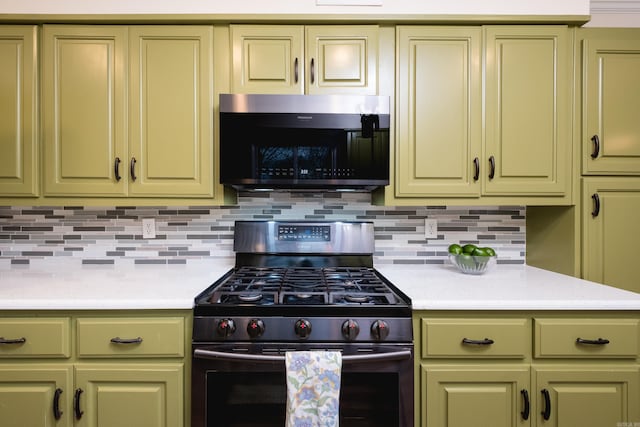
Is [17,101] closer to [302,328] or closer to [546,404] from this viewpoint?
[302,328]

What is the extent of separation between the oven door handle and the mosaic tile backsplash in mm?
815

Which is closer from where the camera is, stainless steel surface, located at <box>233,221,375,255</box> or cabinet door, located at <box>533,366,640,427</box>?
cabinet door, located at <box>533,366,640,427</box>

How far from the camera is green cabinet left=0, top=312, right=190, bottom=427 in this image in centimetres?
130

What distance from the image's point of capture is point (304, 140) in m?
1.67

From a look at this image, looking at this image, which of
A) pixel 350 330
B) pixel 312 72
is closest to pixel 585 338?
pixel 350 330

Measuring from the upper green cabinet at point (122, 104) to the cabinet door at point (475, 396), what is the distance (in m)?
1.37

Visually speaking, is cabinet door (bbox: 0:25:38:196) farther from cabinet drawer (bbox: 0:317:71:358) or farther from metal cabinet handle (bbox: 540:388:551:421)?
metal cabinet handle (bbox: 540:388:551:421)

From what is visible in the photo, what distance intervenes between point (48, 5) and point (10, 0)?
0.17 metres

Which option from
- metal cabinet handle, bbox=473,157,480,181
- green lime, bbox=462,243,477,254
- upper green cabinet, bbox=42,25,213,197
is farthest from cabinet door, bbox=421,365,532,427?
upper green cabinet, bbox=42,25,213,197

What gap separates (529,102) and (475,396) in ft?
4.28

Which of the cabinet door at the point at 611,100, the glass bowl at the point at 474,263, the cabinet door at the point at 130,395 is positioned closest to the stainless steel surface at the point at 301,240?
the glass bowl at the point at 474,263

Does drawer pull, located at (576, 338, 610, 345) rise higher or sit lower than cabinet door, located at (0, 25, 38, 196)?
lower

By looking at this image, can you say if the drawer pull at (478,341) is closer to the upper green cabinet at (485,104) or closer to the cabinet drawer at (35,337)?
the upper green cabinet at (485,104)

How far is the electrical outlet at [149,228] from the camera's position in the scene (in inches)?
79.5
